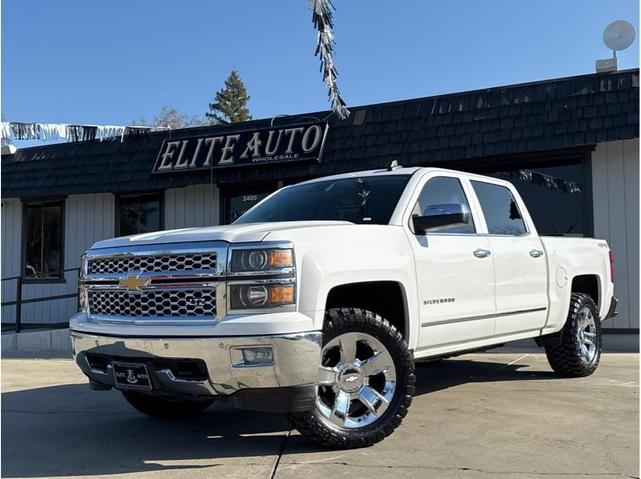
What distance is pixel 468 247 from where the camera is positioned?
522cm

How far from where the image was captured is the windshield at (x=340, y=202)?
5031mm

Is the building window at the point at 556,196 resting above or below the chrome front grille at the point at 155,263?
above

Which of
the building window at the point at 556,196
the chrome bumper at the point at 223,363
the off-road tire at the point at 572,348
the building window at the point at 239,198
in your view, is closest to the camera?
the chrome bumper at the point at 223,363

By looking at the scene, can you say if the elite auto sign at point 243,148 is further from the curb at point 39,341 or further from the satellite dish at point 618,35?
the satellite dish at point 618,35

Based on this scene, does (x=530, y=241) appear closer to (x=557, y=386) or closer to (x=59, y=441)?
(x=557, y=386)

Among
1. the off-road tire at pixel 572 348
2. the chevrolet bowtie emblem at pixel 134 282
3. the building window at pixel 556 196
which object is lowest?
the off-road tire at pixel 572 348

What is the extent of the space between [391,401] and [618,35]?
856 cm

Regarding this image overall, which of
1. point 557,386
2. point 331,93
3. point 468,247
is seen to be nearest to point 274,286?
point 468,247

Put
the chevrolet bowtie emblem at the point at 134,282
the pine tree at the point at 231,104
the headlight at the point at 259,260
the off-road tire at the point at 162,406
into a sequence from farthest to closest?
1. the pine tree at the point at 231,104
2. the off-road tire at the point at 162,406
3. the chevrolet bowtie emblem at the point at 134,282
4. the headlight at the point at 259,260

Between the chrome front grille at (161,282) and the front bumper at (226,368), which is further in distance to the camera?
the chrome front grille at (161,282)

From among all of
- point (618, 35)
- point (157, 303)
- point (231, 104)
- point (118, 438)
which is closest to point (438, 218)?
point (157, 303)

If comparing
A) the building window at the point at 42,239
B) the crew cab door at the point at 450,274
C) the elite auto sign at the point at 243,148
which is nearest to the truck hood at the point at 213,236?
the crew cab door at the point at 450,274

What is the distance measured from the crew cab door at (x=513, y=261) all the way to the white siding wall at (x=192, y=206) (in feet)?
25.6

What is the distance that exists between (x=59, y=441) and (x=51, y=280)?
1060cm
